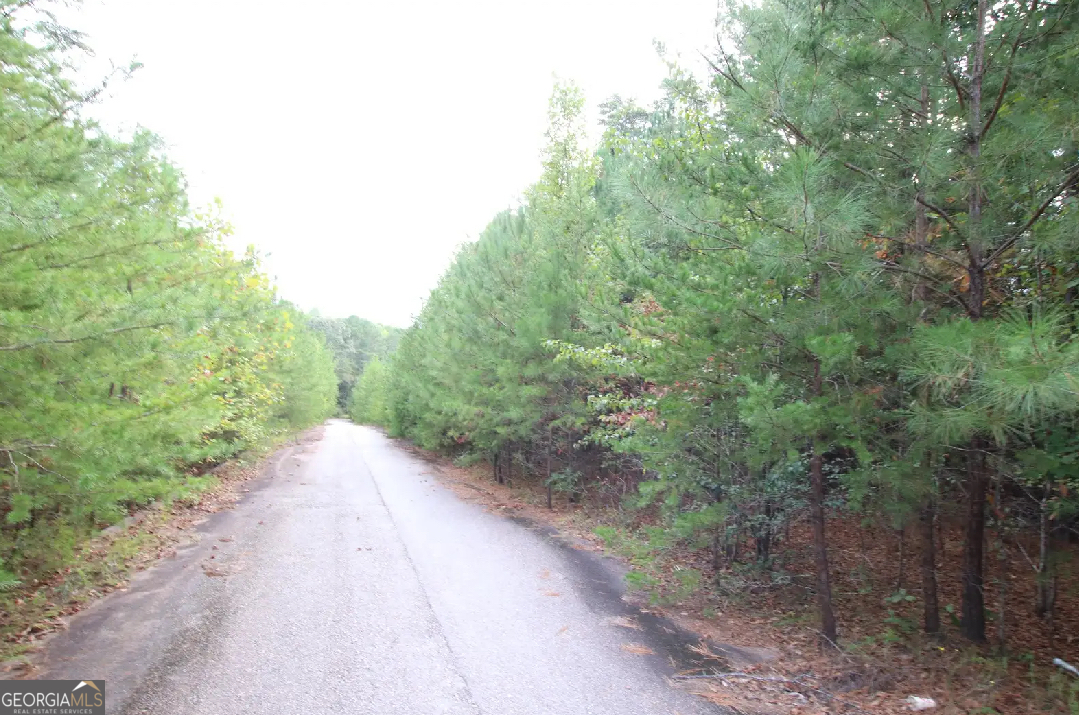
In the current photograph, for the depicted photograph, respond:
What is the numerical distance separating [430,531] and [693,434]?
16.7ft

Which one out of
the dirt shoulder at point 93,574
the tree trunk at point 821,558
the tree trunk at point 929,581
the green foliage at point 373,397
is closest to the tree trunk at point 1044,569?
the tree trunk at point 929,581

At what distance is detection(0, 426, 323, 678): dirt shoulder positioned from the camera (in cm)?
464

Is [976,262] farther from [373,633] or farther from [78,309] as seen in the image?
[78,309]

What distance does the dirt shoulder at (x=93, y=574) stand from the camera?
4637 millimetres

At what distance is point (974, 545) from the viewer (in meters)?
4.57

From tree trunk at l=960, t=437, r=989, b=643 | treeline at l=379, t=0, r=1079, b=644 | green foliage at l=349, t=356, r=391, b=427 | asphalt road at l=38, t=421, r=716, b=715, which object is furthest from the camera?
green foliage at l=349, t=356, r=391, b=427

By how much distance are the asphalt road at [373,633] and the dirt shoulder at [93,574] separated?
0.19 metres

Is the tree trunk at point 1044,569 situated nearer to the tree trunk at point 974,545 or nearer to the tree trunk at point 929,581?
the tree trunk at point 974,545

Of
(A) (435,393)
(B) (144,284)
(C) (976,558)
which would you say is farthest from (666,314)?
(A) (435,393)

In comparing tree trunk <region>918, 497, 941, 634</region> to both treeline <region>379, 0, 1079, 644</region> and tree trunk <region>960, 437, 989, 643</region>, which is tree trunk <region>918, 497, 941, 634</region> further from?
tree trunk <region>960, 437, 989, 643</region>

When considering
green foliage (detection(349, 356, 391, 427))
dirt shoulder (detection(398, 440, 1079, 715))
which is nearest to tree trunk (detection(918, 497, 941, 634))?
dirt shoulder (detection(398, 440, 1079, 715))

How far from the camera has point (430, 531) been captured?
9.22 metres

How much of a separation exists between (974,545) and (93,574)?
879 centimetres

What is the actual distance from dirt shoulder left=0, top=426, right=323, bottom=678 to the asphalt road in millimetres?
191
